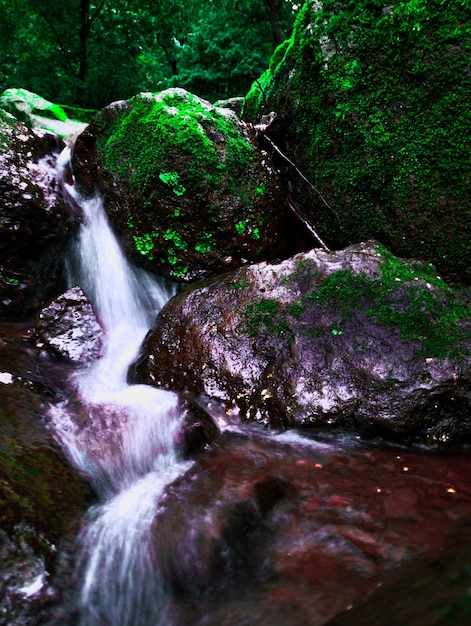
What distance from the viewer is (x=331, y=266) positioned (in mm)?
3984

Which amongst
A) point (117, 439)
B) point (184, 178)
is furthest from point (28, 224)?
point (117, 439)

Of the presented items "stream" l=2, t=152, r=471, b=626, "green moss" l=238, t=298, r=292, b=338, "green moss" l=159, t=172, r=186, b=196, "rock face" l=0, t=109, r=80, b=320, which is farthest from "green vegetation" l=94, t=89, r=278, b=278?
"stream" l=2, t=152, r=471, b=626

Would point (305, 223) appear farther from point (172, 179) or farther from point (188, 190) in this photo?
point (172, 179)

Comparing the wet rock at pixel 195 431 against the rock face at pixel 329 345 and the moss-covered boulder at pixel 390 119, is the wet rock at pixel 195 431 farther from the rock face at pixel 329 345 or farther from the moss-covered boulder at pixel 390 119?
the moss-covered boulder at pixel 390 119

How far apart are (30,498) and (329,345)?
2407 mm

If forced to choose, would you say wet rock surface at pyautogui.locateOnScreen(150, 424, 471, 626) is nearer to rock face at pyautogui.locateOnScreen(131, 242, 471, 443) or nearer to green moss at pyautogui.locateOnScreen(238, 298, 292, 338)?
rock face at pyautogui.locateOnScreen(131, 242, 471, 443)

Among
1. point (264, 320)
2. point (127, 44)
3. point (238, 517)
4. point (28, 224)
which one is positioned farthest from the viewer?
point (127, 44)

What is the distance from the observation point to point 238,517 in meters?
2.31

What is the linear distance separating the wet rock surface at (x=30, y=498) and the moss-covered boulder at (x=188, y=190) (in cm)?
226

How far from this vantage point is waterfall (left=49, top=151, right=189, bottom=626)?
2.04 meters

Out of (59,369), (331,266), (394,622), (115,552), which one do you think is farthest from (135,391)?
(394,622)

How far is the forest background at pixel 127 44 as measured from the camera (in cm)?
1248

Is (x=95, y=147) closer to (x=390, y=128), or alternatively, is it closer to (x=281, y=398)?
(x=390, y=128)

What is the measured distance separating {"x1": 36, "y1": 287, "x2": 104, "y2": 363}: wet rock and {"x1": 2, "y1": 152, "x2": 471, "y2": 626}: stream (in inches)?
29.9
